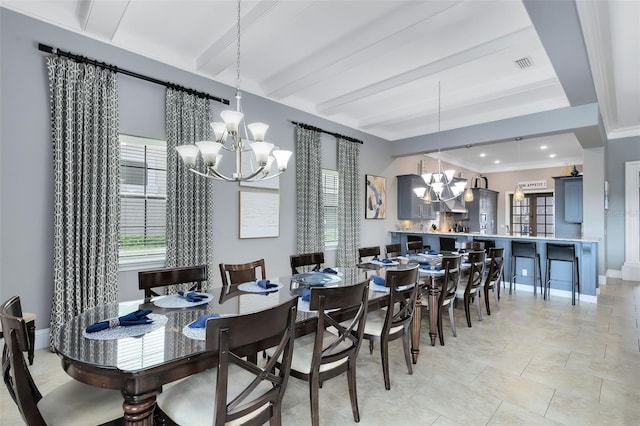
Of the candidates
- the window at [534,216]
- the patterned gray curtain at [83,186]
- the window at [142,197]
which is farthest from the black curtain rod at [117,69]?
the window at [534,216]

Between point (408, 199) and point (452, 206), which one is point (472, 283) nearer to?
point (408, 199)

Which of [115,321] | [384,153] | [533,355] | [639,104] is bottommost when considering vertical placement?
[533,355]

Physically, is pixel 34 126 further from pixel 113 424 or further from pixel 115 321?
pixel 113 424

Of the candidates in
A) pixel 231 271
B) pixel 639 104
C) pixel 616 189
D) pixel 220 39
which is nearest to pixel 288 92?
pixel 220 39

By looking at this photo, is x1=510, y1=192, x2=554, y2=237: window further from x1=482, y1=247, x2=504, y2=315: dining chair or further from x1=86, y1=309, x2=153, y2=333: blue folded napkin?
x1=86, y1=309, x2=153, y2=333: blue folded napkin

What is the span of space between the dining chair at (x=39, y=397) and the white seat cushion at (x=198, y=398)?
22cm

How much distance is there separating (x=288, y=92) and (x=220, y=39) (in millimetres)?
1344

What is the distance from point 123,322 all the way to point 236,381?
0.66m

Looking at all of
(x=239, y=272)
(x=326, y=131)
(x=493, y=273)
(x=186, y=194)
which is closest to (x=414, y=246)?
(x=493, y=273)

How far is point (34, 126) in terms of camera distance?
2.99m

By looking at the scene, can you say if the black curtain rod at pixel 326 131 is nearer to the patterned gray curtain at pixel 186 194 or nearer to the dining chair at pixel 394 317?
the patterned gray curtain at pixel 186 194

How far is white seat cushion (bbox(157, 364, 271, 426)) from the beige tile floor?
674 millimetres

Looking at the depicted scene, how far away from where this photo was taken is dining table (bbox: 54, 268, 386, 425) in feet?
4.20

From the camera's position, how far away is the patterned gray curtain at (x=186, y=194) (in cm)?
375
